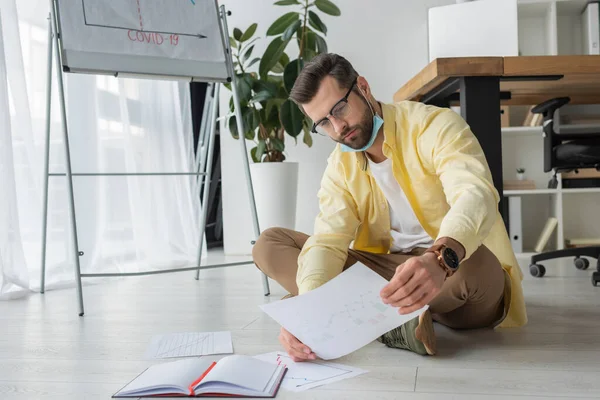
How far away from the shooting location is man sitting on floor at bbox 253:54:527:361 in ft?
4.63

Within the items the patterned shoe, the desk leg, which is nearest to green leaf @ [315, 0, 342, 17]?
the desk leg

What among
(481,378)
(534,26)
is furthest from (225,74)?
(534,26)

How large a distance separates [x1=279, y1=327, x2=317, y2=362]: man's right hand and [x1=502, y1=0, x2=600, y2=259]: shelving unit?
103 inches

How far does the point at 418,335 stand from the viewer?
1409 millimetres

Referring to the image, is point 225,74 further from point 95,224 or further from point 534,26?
point 534,26

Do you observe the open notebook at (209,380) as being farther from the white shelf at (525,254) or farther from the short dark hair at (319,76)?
the white shelf at (525,254)

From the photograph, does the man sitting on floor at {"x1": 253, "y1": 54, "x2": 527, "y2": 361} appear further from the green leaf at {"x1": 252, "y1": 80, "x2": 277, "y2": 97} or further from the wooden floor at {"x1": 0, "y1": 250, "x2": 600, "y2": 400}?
the green leaf at {"x1": 252, "y1": 80, "x2": 277, "y2": 97}

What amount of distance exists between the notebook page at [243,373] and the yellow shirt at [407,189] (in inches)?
9.2

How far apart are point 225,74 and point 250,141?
1.74 meters

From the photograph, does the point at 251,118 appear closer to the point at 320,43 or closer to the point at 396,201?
the point at 320,43

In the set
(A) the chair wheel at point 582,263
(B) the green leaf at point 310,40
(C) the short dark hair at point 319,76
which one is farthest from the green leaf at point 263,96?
(C) the short dark hair at point 319,76

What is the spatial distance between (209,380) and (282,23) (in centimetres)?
291

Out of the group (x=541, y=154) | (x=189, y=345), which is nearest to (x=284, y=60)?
(x=541, y=154)

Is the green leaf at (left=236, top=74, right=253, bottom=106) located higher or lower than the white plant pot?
higher
